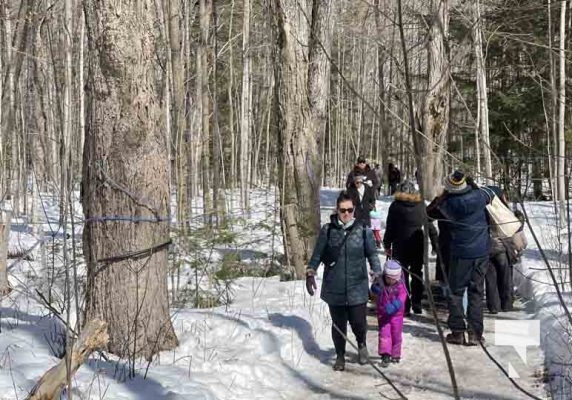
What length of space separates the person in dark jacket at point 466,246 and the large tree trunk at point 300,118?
9.79 feet

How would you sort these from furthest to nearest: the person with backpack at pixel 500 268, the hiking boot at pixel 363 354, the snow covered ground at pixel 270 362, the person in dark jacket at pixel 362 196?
the person in dark jacket at pixel 362 196 < the person with backpack at pixel 500 268 < the snow covered ground at pixel 270 362 < the hiking boot at pixel 363 354

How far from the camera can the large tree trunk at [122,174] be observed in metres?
5.09

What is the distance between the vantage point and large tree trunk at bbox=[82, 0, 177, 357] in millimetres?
5090

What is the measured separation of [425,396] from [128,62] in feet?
11.8

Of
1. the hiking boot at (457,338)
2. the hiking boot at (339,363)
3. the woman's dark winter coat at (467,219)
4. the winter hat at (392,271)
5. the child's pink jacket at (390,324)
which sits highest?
the woman's dark winter coat at (467,219)

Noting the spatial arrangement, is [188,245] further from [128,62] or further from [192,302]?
[128,62]

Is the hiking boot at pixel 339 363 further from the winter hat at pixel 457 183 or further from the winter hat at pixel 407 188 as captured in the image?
the winter hat at pixel 407 188

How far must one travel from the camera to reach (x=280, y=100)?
29.6 feet

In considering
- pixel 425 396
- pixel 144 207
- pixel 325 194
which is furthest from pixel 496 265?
pixel 325 194

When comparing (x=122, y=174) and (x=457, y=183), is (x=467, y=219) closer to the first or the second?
(x=457, y=183)

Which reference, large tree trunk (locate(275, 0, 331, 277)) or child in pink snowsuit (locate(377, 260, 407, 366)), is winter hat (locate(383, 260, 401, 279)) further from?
large tree trunk (locate(275, 0, 331, 277))

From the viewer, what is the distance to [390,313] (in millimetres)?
5883

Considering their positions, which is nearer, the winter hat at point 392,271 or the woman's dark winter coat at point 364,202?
the winter hat at point 392,271
